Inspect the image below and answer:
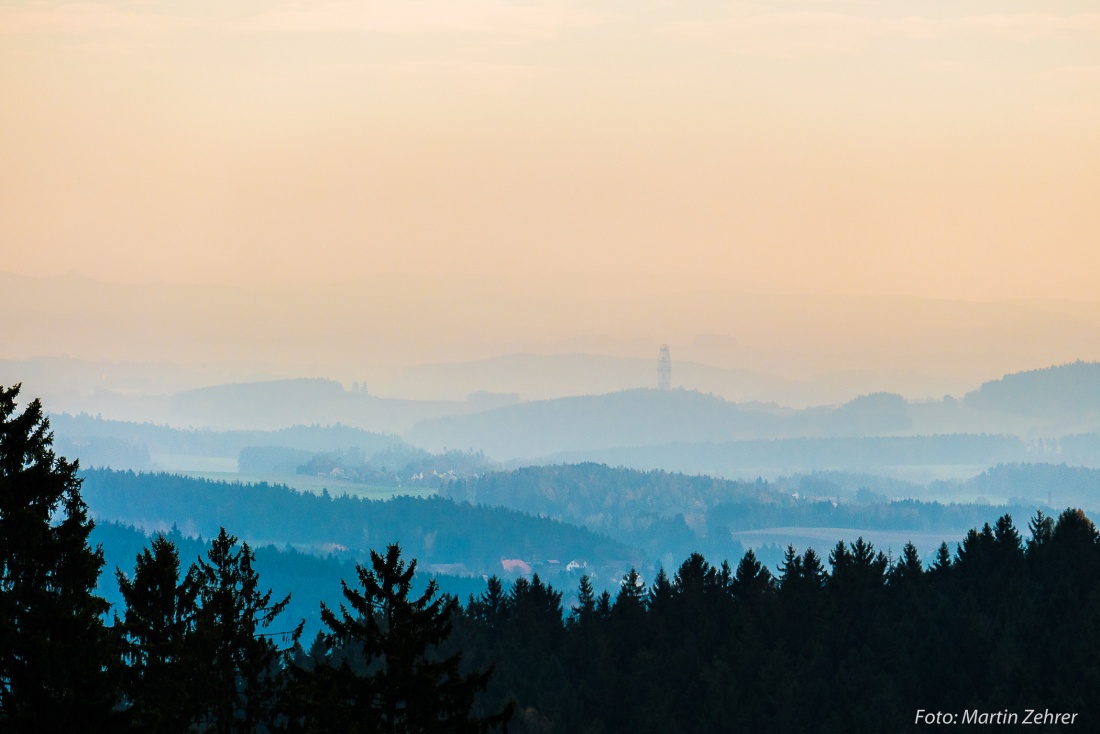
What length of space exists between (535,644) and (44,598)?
77.5 m

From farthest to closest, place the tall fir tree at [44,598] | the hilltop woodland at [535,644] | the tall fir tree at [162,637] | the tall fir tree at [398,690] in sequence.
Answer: the tall fir tree at [162,637], the tall fir tree at [398,690], the hilltop woodland at [535,644], the tall fir tree at [44,598]

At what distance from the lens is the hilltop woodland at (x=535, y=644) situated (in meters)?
31.7

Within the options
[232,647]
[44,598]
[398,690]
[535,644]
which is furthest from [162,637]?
[535,644]

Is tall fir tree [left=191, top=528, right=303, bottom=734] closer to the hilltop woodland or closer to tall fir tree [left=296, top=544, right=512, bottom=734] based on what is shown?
the hilltop woodland

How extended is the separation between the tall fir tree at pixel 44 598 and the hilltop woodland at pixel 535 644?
0.12ft

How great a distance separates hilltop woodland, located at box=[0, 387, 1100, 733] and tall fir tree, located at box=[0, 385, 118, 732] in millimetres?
37

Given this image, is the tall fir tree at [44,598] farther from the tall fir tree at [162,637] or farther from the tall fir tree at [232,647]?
the tall fir tree at [232,647]

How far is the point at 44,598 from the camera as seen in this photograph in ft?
103

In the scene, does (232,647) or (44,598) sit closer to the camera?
(44,598)

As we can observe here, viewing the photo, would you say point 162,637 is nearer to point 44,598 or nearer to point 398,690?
point 398,690

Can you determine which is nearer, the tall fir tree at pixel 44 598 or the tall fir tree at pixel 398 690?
the tall fir tree at pixel 44 598

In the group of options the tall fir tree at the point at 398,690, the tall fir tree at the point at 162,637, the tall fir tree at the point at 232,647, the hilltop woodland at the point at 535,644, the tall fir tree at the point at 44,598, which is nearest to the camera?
the tall fir tree at the point at 44,598

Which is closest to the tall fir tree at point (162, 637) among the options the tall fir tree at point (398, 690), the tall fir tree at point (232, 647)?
the tall fir tree at point (232, 647)

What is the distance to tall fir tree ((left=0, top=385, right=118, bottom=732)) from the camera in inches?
1179
